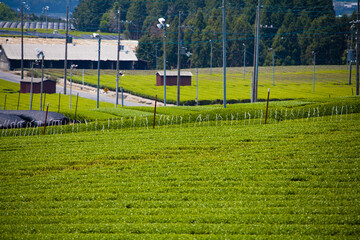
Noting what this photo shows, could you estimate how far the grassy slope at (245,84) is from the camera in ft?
319

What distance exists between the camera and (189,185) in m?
24.8

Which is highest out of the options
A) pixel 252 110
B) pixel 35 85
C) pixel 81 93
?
pixel 35 85

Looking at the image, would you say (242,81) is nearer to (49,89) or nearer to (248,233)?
(49,89)

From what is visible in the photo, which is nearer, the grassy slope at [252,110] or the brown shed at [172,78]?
the grassy slope at [252,110]

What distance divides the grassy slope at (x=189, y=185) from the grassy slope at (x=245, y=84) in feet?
192

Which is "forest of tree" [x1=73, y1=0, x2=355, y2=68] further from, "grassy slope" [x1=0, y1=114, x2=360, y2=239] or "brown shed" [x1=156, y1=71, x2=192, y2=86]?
"grassy slope" [x1=0, y1=114, x2=360, y2=239]

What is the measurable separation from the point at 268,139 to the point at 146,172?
33.8ft

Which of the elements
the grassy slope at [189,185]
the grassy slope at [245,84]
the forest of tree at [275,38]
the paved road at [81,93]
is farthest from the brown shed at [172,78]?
the grassy slope at [189,185]

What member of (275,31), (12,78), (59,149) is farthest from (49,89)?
(275,31)

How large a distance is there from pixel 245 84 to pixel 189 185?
311 ft

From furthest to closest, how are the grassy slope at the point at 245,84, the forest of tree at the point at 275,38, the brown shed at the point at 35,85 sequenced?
the forest of tree at the point at 275,38 < the grassy slope at the point at 245,84 < the brown shed at the point at 35,85

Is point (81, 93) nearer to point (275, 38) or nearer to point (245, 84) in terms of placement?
point (245, 84)

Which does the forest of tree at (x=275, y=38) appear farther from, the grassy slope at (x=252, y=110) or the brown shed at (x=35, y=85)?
the grassy slope at (x=252, y=110)

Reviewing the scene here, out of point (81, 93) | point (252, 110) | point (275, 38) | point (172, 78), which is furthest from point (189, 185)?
point (275, 38)
